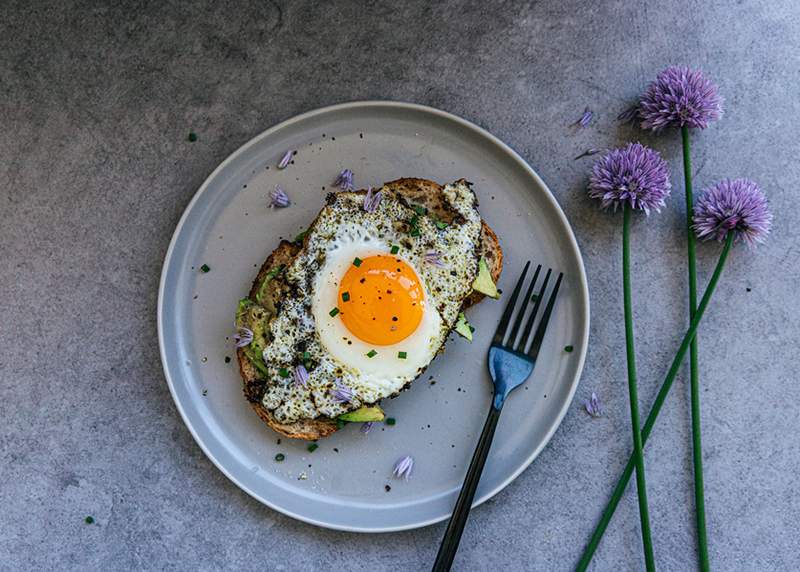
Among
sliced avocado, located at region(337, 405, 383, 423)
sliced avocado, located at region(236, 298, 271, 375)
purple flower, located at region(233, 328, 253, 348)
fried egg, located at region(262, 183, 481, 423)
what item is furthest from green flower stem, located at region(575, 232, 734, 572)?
purple flower, located at region(233, 328, 253, 348)

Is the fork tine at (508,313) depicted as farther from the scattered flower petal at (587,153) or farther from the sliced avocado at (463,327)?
the scattered flower petal at (587,153)

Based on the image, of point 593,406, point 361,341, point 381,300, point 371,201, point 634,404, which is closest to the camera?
point 381,300

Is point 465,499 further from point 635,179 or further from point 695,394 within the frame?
point 635,179

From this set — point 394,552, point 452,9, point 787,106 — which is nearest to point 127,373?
point 394,552

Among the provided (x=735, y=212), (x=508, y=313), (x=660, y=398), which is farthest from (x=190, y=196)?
(x=735, y=212)

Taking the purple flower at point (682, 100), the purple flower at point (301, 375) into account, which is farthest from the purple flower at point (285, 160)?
the purple flower at point (682, 100)

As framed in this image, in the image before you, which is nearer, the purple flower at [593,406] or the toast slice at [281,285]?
the toast slice at [281,285]

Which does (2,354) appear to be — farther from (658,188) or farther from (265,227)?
(658,188)
